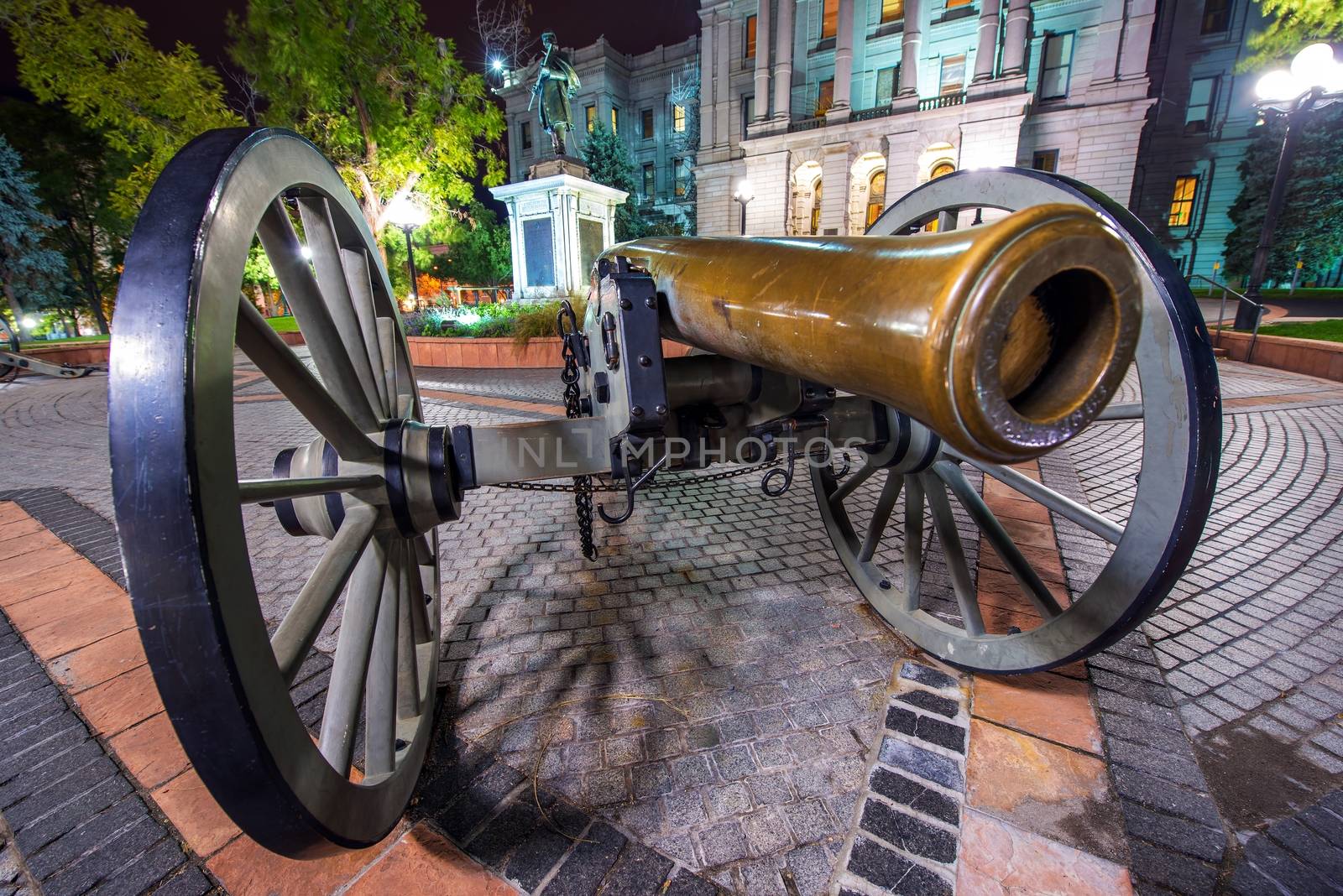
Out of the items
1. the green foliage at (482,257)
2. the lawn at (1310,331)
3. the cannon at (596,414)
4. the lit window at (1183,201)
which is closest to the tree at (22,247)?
the green foliage at (482,257)

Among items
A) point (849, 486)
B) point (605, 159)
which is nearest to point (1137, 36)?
point (605, 159)

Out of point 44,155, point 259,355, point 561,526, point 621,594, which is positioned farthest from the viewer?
point 44,155

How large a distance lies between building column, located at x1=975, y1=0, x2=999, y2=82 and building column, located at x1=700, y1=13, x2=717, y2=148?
48.5ft

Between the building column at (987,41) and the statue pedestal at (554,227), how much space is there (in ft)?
64.3

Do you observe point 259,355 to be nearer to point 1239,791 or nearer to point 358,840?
point 358,840

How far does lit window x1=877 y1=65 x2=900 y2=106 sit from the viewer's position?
94.7 ft

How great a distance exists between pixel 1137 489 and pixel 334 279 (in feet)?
8.11

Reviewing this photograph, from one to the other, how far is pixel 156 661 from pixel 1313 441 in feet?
26.4

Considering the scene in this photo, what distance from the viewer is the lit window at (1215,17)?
28.9m

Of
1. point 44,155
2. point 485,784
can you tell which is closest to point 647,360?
point 485,784

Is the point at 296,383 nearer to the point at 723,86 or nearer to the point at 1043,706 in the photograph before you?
the point at 1043,706

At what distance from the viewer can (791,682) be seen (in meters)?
2.15

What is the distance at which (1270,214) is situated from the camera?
10.7m

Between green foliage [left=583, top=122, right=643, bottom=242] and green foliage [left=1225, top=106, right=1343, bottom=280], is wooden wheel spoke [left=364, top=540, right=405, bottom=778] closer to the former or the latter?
green foliage [left=583, top=122, right=643, bottom=242]
